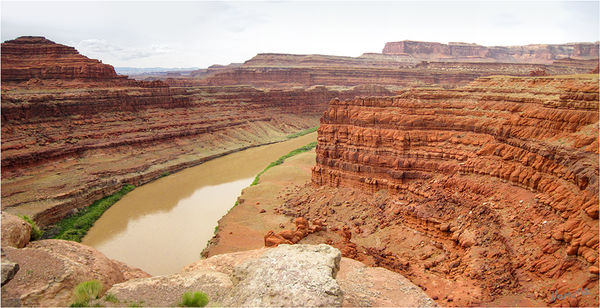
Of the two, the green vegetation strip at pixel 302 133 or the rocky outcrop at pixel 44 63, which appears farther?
the green vegetation strip at pixel 302 133

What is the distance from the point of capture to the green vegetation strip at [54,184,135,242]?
25.8 m

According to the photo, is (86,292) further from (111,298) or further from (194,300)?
(194,300)

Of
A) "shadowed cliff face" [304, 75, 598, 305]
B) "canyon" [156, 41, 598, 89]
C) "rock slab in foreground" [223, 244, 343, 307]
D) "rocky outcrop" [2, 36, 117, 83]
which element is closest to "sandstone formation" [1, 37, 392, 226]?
"rocky outcrop" [2, 36, 117, 83]

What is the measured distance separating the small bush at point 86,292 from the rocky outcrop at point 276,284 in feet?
1.18

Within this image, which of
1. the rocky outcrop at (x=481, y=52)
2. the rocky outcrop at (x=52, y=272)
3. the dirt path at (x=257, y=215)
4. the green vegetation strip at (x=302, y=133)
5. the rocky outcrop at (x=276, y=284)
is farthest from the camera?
the rocky outcrop at (x=481, y=52)

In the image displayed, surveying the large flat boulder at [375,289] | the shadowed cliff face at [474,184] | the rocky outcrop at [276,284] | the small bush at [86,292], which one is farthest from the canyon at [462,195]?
the small bush at [86,292]

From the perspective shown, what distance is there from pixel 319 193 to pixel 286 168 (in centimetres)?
1058

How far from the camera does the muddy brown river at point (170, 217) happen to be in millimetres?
23595

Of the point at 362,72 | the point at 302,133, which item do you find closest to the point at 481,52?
the point at 362,72

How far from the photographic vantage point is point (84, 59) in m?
54.8

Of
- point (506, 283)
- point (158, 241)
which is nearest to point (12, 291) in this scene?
point (506, 283)

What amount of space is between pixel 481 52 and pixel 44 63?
563ft

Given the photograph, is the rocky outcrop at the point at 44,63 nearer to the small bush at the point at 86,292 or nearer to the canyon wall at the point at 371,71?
the canyon wall at the point at 371,71

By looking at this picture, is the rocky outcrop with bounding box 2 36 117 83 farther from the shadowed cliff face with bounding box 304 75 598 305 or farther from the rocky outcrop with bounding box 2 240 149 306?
the rocky outcrop with bounding box 2 240 149 306
